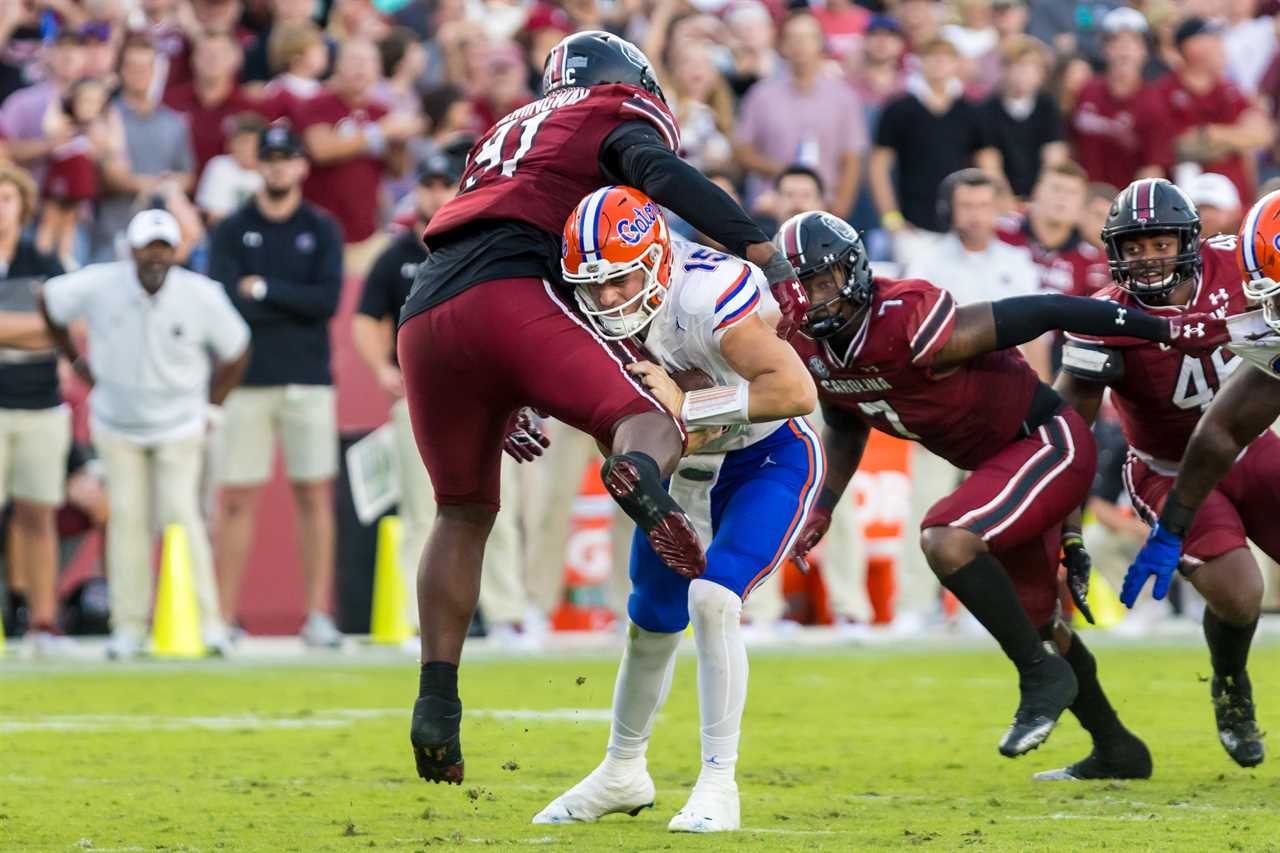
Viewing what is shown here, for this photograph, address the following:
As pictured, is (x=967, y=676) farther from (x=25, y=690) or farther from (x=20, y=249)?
(x=20, y=249)

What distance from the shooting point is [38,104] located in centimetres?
1212

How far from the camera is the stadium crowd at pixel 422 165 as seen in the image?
35.9 feet

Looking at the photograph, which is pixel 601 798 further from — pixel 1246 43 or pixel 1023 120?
pixel 1246 43

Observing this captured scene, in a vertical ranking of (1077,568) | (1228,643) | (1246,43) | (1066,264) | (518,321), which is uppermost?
(1246,43)

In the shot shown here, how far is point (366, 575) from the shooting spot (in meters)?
12.0

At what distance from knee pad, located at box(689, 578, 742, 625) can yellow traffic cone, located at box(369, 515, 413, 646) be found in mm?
5985

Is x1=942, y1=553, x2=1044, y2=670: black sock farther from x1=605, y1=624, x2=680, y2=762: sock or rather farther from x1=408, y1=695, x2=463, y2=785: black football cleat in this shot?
x1=408, y1=695, x2=463, y2=785: black football cleat

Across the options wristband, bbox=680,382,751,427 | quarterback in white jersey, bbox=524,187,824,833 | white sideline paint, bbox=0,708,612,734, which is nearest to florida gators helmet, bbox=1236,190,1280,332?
quarterback in white jersey, bbox=524,187,824,833

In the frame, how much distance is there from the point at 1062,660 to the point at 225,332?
5495mm

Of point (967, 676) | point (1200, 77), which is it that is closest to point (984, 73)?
point (1200, 77)

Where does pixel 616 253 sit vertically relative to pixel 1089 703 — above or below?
above

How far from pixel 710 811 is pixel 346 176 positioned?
7591 mm

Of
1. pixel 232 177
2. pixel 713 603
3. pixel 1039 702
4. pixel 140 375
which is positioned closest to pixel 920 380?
pixel 1039 702

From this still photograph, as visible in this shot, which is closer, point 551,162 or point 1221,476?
point 551,162
